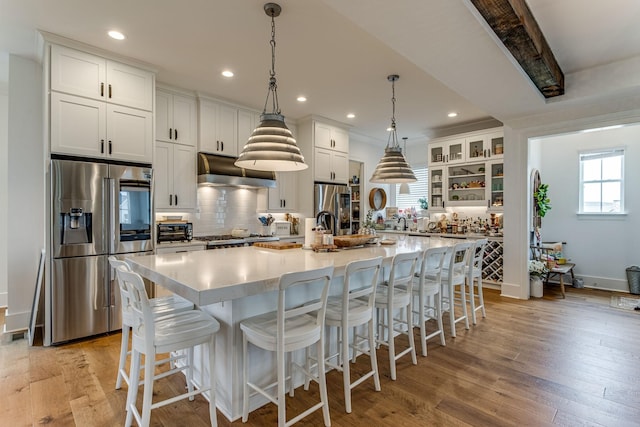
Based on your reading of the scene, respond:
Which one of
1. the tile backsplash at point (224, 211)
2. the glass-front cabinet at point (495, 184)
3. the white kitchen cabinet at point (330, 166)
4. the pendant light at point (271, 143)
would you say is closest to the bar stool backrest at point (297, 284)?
the pendant light at point (271, 143)

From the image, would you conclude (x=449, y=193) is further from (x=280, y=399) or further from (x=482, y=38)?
(x=280, y=399)

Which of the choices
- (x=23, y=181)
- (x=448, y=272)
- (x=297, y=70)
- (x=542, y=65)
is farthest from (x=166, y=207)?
(x=542, y=65)

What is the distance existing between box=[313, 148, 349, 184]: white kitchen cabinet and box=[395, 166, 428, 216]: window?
6.03 feet

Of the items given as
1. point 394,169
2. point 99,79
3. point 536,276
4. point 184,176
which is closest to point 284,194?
point 184,176

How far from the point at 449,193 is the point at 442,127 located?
4.36 feet

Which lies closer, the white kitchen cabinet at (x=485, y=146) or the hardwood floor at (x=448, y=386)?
the hardwood floor at (x=448, y=386)

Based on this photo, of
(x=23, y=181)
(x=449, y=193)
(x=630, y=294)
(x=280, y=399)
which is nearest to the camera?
(x=280, y=399)

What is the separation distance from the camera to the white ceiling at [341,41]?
7.63ft

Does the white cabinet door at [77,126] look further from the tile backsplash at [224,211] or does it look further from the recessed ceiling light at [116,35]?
the tile backsplash at [224,211]

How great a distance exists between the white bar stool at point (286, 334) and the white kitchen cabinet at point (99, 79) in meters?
2.96

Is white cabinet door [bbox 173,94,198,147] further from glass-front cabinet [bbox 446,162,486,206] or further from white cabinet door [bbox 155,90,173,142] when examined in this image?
glass-front cabinet [bbox 446,162,486,206]

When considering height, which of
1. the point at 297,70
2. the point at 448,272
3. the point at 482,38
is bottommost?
the point at 448,272

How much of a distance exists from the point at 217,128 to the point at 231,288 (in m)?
3.68

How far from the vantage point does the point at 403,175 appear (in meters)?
3.73
